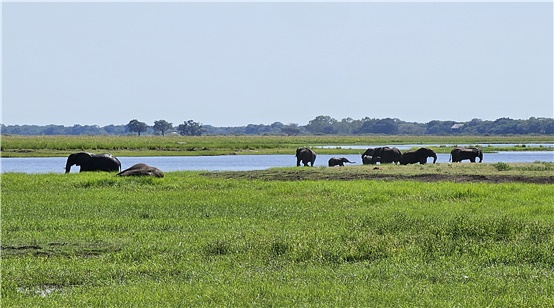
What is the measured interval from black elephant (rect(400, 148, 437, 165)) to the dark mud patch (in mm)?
10437

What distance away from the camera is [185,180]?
24.0 metres

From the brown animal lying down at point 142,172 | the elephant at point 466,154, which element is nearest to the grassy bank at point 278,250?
the brown animal lying down at point 142,172

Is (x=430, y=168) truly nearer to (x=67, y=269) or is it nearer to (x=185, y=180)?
(x=185, y=180)

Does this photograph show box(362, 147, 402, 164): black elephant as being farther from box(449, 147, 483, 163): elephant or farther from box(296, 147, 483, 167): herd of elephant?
box(449, 147, 483, 163): elephant

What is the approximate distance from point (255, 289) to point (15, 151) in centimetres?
5515

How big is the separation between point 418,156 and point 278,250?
28745 millimetres

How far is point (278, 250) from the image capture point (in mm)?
11523

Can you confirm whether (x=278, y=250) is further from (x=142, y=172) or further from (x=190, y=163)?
(x=190, y=163)

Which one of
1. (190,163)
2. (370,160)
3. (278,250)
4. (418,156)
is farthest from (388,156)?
(278,250)

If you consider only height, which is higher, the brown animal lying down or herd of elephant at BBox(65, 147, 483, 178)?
the brown animal lying down

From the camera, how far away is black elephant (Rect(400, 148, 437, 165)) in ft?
128

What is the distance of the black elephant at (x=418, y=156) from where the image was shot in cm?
3897

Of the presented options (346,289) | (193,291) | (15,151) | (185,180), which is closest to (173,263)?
(193,291)

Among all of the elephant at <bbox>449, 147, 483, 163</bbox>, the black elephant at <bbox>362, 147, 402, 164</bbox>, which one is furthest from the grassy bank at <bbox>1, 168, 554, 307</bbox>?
the elephant at <bbox>449, 147, 483, 163</bbox>
